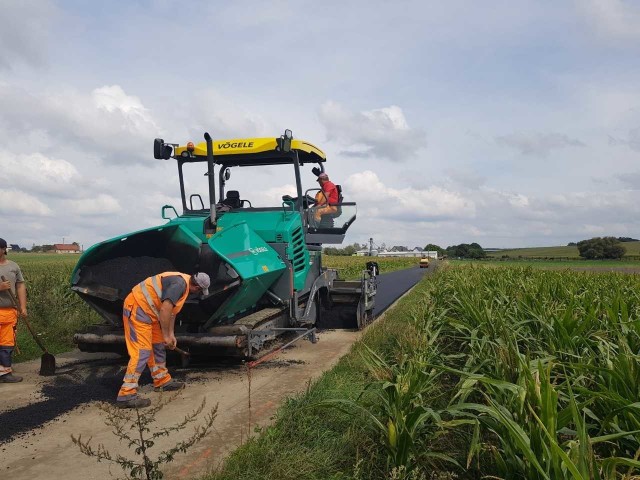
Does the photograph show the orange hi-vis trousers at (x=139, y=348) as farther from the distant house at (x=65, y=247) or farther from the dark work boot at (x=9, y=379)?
the distant house at (x=65, y=247)

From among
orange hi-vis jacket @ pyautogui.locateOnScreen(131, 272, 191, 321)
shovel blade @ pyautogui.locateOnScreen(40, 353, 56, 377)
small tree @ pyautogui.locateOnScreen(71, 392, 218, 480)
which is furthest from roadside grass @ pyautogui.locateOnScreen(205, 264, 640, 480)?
shovel blade @ pyautogui.locateOnScreen(40, 353, 56, 377)

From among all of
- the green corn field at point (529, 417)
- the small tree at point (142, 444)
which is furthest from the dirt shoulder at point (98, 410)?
the green corn field at point (529, 417)

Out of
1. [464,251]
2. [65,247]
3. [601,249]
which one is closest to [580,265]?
[601,249]

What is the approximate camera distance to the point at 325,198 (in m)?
8.54

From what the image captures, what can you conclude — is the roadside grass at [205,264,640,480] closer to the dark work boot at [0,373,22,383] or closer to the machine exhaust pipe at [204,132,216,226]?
the machine exhaust pipe at [204,132,216,226]

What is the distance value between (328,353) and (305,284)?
3.75ft

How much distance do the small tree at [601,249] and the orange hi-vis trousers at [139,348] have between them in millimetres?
55452

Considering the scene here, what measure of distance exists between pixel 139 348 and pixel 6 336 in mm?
2140

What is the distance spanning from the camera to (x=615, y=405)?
303 centimetres

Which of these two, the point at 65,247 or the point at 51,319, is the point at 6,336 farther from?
the point at 65,247

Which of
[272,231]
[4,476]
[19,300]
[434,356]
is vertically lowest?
[4,476]

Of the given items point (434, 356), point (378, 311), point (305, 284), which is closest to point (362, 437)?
point (434, 356)

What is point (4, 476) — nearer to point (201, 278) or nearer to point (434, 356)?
point (201, 278)

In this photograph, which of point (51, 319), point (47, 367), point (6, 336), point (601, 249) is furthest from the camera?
point (601, 249)
